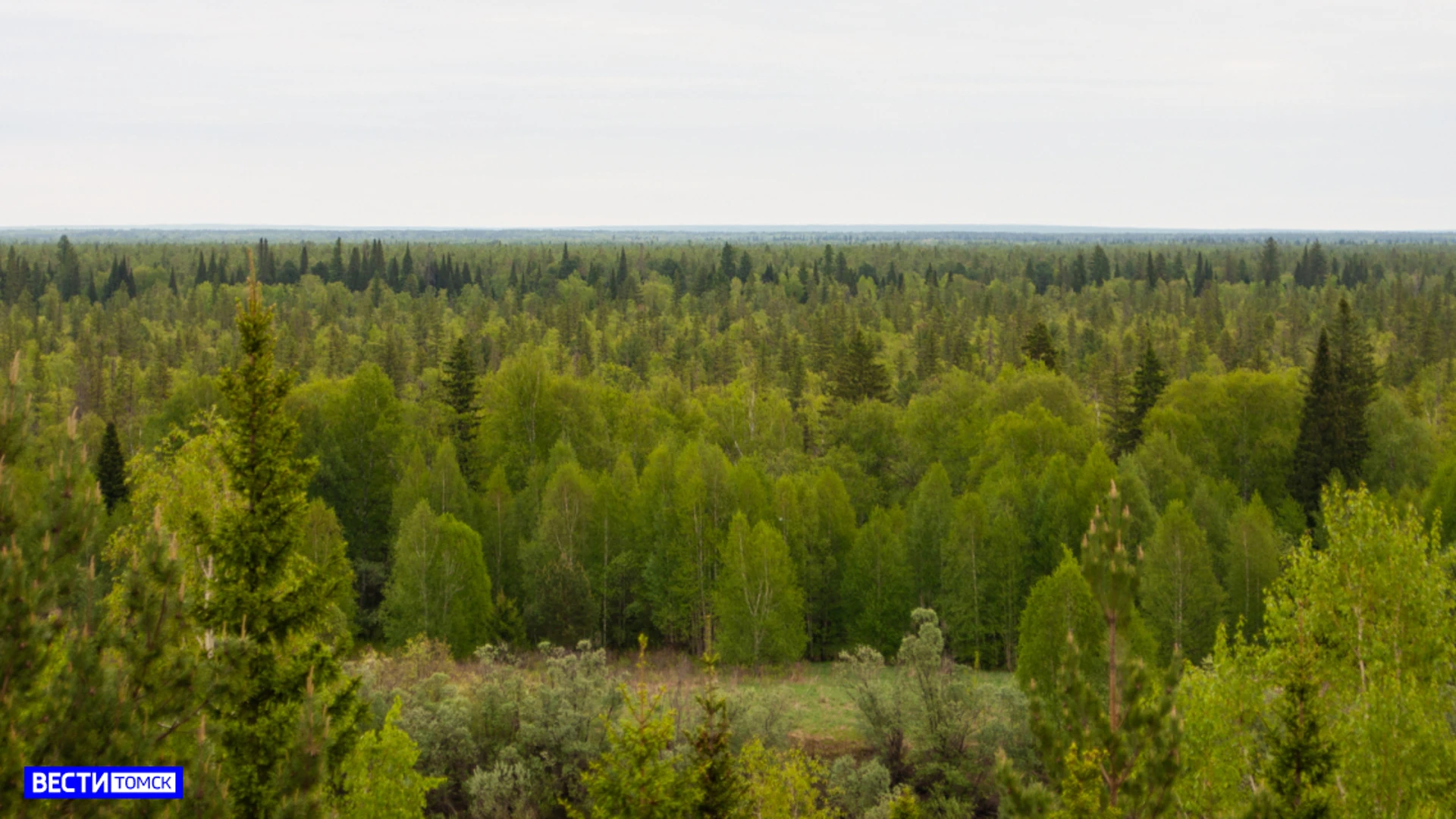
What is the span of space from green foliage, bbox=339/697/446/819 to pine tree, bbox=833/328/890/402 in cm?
5982

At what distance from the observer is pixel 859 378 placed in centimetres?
8575

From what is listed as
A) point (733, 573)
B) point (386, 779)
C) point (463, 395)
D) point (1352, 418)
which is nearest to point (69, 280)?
point (463, 395)

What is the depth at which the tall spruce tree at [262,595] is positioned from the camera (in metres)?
15.6

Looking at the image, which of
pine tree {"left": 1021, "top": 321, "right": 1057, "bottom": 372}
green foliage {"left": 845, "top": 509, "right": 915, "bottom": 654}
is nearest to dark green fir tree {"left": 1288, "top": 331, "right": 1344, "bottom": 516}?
pine tree {"left": 1021, "top": 321, "right": 1057, "bottom": 372}

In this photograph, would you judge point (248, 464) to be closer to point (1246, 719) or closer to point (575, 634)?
Answer: point (1246, 719)

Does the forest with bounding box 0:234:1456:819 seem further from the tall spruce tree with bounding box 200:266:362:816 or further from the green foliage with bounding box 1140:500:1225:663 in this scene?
the green foliage with bounding box 1140:500:1225:663

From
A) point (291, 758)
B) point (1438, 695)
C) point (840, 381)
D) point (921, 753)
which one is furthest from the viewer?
point (840, 381)

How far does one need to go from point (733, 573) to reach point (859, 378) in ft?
112

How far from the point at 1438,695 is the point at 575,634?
4005cm

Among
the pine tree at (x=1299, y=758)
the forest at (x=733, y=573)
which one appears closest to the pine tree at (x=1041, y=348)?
the forest at (x=733, y=573)

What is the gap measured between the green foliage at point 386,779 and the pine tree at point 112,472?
35.3 m

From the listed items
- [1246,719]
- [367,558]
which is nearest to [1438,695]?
[1246,719]

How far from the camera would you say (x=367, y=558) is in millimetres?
66125

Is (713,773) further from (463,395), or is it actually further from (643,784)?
(463,395)
